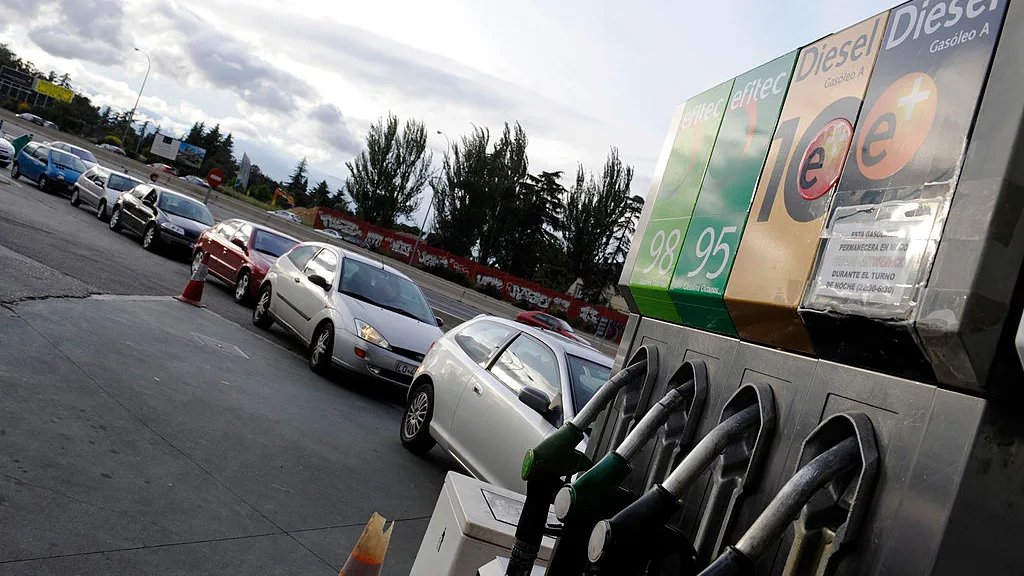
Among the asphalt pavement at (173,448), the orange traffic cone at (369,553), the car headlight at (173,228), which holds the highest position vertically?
the car headlight at (173,228)

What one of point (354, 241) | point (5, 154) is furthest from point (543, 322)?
point (354, 241)

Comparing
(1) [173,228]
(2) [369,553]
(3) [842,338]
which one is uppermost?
(3) [842,338]

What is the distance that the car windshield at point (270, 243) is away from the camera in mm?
15519

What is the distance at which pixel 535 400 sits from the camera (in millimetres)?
6293

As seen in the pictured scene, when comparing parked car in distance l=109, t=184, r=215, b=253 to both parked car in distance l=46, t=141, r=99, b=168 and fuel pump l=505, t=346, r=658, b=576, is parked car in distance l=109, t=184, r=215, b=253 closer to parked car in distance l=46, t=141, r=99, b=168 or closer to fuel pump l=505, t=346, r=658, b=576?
parked car in distance l=46, t=141, r=99, b=168

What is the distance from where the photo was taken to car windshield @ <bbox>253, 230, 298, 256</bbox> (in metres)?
15.5

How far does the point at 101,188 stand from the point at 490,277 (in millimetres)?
26562

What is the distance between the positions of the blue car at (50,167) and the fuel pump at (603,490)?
27083mm

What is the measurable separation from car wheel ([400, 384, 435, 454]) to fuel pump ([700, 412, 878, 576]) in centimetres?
651

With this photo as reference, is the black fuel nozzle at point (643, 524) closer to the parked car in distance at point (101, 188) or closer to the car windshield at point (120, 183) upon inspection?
the parked car in distance at point (101, 188)

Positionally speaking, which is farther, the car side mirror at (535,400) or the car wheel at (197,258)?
the car wheel at (197,258)

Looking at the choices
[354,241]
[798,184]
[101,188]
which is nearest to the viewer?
[798,184]

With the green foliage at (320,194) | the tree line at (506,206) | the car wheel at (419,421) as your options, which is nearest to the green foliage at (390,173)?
the tree line at (506,206)

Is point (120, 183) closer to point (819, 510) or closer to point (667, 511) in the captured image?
point (667, 511)
